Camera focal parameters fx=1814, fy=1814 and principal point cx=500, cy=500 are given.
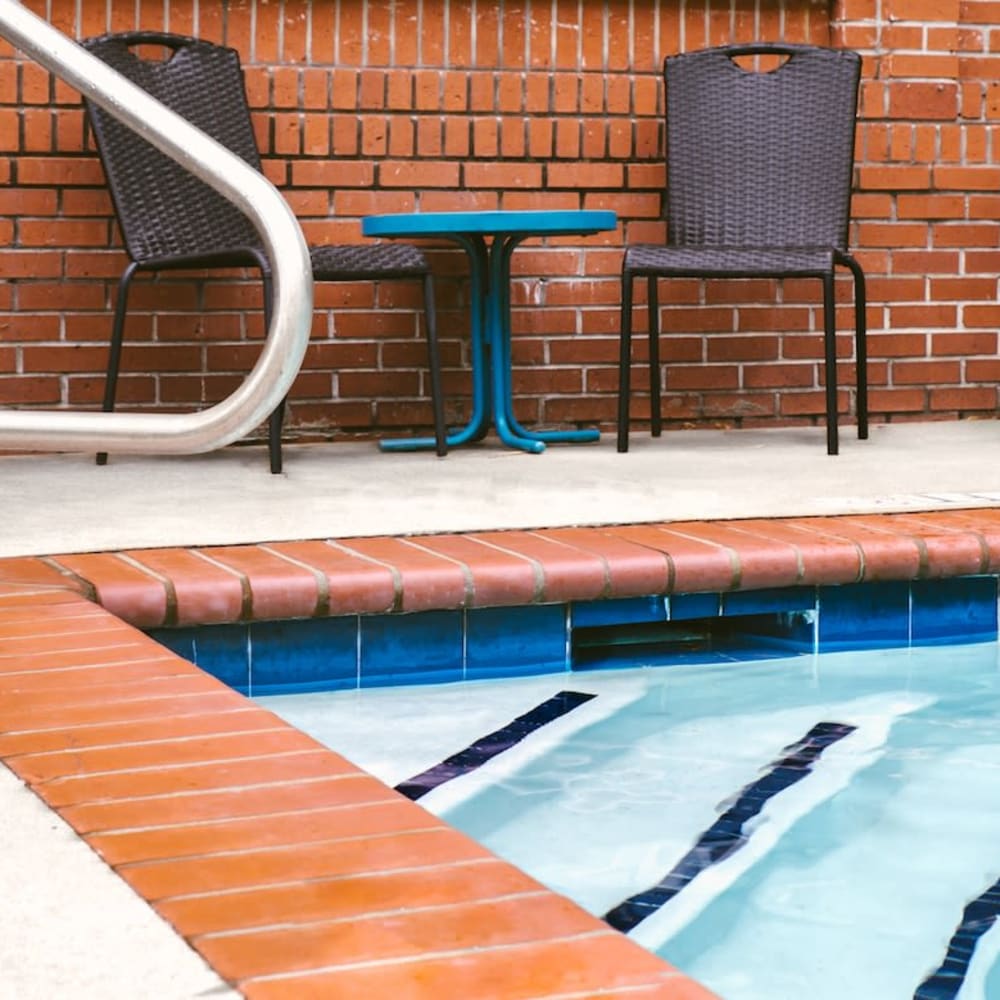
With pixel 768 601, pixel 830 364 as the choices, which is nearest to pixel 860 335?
pixel 830 364

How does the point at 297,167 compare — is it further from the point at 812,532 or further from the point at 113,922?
the point at 113,922

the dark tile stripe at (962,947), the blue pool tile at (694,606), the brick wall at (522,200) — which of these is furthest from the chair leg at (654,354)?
the dark tile stripe at (962,947)

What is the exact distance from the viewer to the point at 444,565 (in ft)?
8.08

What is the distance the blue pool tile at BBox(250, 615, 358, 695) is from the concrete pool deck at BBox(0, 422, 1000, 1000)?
0.18 ft

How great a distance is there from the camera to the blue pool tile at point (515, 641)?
250 centimetres

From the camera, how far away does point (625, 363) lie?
405 cm

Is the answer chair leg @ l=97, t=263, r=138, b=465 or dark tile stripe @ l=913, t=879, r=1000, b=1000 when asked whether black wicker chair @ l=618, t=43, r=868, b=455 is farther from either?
dark tile stripe @ l=913, t=879, r=1000, b=1000

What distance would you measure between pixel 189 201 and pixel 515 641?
1.82m

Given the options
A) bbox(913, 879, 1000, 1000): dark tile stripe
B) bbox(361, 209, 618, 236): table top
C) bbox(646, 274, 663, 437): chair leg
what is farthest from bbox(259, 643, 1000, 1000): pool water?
bbox(646, 274, 663, 437): chair leg

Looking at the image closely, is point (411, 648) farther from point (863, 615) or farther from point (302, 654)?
point (863, 615)

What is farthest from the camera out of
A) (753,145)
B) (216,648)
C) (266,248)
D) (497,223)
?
(753,145)

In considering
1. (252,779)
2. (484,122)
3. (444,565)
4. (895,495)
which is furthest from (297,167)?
(252,779)

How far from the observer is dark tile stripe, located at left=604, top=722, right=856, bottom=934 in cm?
165

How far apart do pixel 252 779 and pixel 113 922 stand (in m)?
0.35
